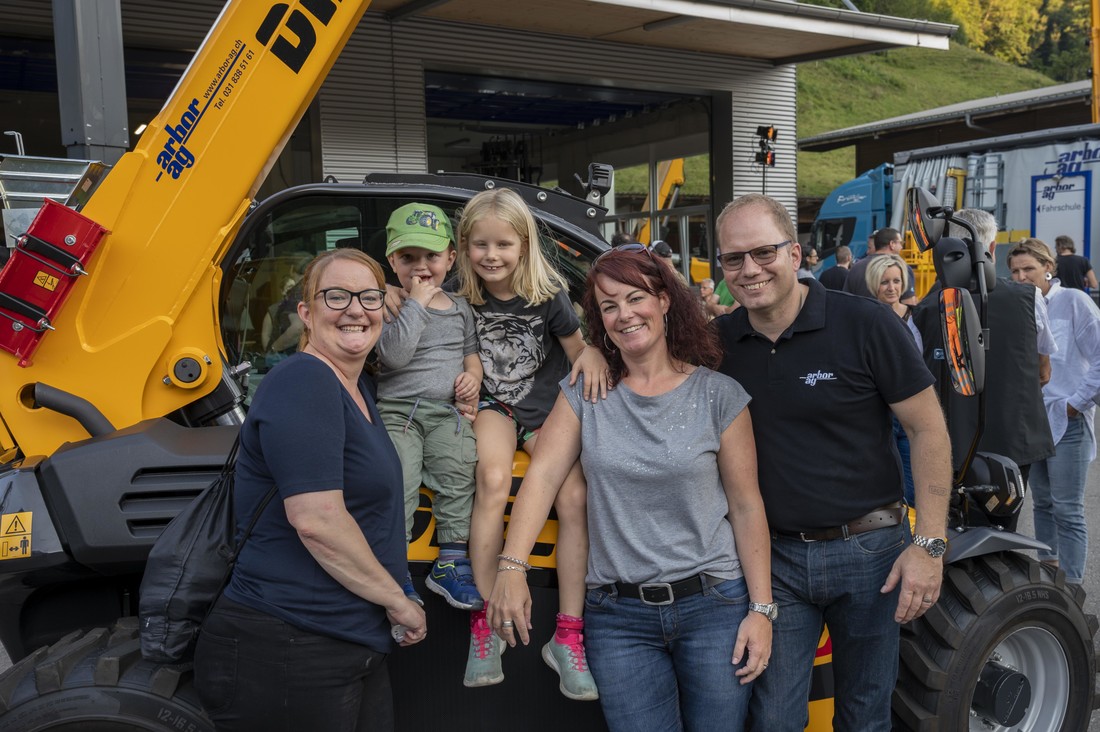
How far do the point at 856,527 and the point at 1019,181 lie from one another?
49.3 ft

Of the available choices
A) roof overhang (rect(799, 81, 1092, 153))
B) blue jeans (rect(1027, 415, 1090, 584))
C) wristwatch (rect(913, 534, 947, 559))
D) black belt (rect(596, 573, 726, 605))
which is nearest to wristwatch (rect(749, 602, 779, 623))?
black belt (rect(596, 573, 726, 605))

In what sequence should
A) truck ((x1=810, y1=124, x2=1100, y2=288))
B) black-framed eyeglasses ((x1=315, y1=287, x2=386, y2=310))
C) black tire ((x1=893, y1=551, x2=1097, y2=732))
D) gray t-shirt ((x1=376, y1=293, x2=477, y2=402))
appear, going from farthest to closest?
truck ((x1=810, y1=124, x2=1100, y2=288))
black tire ((x1=893, y1=551, x2=1097, y2=732))
gray t-shirt ((x1=376, y1=293, x2=477, y2=402))
black-framed eyeglasses ((x1=315, y1=287, x2=386, y2=310))

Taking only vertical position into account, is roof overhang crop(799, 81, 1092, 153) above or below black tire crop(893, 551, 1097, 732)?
above

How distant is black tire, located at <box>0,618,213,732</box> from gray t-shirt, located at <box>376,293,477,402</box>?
0.97 m

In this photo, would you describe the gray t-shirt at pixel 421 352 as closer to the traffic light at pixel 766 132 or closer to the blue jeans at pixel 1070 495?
the blue jeans at pixel 1070 495

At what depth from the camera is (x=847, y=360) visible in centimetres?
264

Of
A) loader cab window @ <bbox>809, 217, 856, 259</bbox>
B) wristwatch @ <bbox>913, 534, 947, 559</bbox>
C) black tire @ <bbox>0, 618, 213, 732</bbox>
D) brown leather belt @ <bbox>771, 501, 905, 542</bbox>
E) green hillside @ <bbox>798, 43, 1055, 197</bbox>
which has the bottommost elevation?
black tire @ <bbox>0, 618, 213, 732</bbox>

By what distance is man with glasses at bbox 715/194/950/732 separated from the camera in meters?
2.64

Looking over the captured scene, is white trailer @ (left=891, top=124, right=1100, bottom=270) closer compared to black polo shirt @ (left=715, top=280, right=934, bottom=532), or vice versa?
black polo shirt @ (left=715, top=280, right=934, bottom=532)

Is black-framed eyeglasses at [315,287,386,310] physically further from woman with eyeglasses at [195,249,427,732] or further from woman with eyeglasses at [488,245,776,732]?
woman with eyeglasses at [488,245,776,732]

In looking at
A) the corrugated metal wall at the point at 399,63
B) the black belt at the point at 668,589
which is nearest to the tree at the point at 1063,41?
the corrugated metal wall at the point at 399,63

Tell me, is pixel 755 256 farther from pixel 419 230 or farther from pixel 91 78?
pixel 91 78

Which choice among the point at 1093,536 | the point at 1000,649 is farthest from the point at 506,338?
the point at 1093,536

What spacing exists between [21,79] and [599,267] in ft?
41.7
